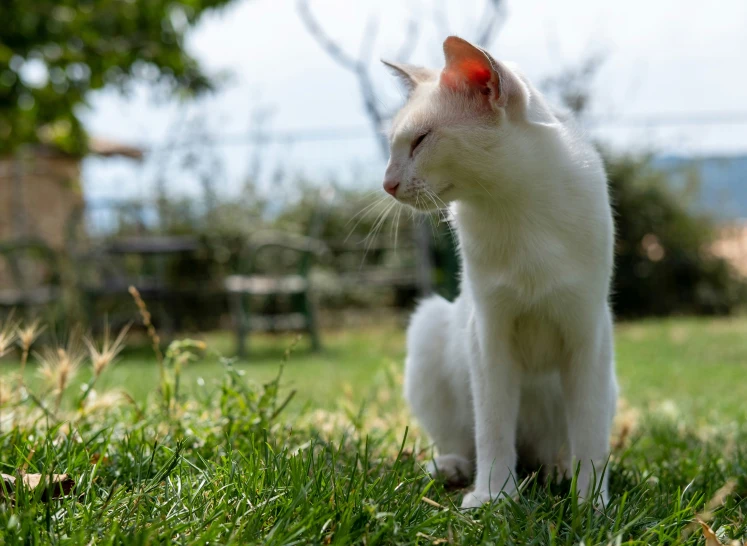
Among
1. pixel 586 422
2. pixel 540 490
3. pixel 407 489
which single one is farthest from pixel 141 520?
pixel 586 422

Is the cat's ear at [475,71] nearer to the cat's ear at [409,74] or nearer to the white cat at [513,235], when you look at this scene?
the white cat at [513,235]

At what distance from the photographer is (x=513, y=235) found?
1911 millimetres

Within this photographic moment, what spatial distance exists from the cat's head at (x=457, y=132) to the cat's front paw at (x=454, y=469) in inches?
33.3

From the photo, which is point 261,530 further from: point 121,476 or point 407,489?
point 121,476

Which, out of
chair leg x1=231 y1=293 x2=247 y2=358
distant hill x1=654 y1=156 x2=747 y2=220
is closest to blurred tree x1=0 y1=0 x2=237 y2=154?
chair leg x1=231 y1=293 x2=247 y2=358

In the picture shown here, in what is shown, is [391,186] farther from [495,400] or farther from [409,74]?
[495,400]

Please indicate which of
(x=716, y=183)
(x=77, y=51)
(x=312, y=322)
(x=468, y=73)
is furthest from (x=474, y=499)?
(x=716, y=183)

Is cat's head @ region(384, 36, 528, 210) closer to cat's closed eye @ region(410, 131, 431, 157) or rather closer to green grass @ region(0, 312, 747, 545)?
cat's closed eye @ region(410, 131, 431, 157)

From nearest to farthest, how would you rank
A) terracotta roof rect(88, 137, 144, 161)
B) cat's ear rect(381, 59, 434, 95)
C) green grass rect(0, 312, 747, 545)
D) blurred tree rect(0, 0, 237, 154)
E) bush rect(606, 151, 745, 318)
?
1. green grass rect(0, 312, 747, 545)
2. cat's ear rect(381, 59, 434, 95)
3. blurred tree rect(0, 0, 237, 154)
4. bush rect(606, 151, 745, 318)
5. terracotta roof rect(88, 137, 144, 161)

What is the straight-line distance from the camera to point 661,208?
31.1 feet

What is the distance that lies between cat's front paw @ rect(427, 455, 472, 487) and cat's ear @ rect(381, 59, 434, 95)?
1.13 meters

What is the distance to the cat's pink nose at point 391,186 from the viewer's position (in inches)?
76.3

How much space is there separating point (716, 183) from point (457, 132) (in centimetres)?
895

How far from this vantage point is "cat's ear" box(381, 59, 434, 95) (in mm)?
2188
